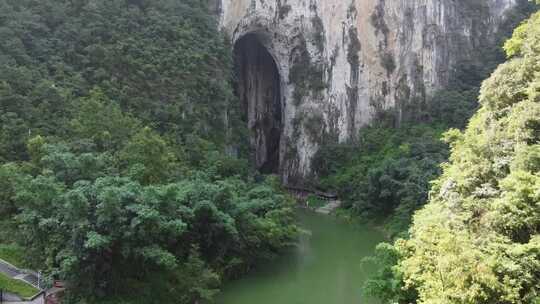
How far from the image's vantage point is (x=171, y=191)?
12.4 metres

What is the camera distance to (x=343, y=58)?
1291 inches

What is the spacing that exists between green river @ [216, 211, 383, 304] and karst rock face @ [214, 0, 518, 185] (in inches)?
483

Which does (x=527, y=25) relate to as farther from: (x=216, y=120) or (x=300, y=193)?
(x=300, y=193)

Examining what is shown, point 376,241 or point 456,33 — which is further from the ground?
point 456,33

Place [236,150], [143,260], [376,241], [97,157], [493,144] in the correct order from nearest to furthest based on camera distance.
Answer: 1. [493,144]
2. [143,260]
3. [97,157]
4. [376,241]
5. [236,150]

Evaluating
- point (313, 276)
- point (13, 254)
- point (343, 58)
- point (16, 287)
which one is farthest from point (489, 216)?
point (343, 58)

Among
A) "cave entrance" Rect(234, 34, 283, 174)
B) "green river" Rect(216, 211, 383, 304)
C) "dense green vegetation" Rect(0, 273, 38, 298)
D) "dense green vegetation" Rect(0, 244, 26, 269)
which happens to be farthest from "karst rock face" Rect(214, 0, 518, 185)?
"dense green vegetation" Rect(0, 273, 38, 298)

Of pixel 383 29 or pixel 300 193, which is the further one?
pixel 383 29

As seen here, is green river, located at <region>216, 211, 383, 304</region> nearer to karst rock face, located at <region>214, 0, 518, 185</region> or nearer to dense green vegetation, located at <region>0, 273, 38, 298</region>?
dense green vegetation, located at <region>0, 273, 38, 298</region>

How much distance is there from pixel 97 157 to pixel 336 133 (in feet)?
65.1

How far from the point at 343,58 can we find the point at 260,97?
5.89m

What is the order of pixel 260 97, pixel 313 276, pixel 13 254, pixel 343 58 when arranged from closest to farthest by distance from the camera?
pixel 13 254 < pixel 313 276 < pixel 343 58 < pixel 260 97

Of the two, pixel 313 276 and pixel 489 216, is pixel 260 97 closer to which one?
pixel 313 276

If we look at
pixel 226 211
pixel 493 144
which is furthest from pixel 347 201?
pixel 493 144
